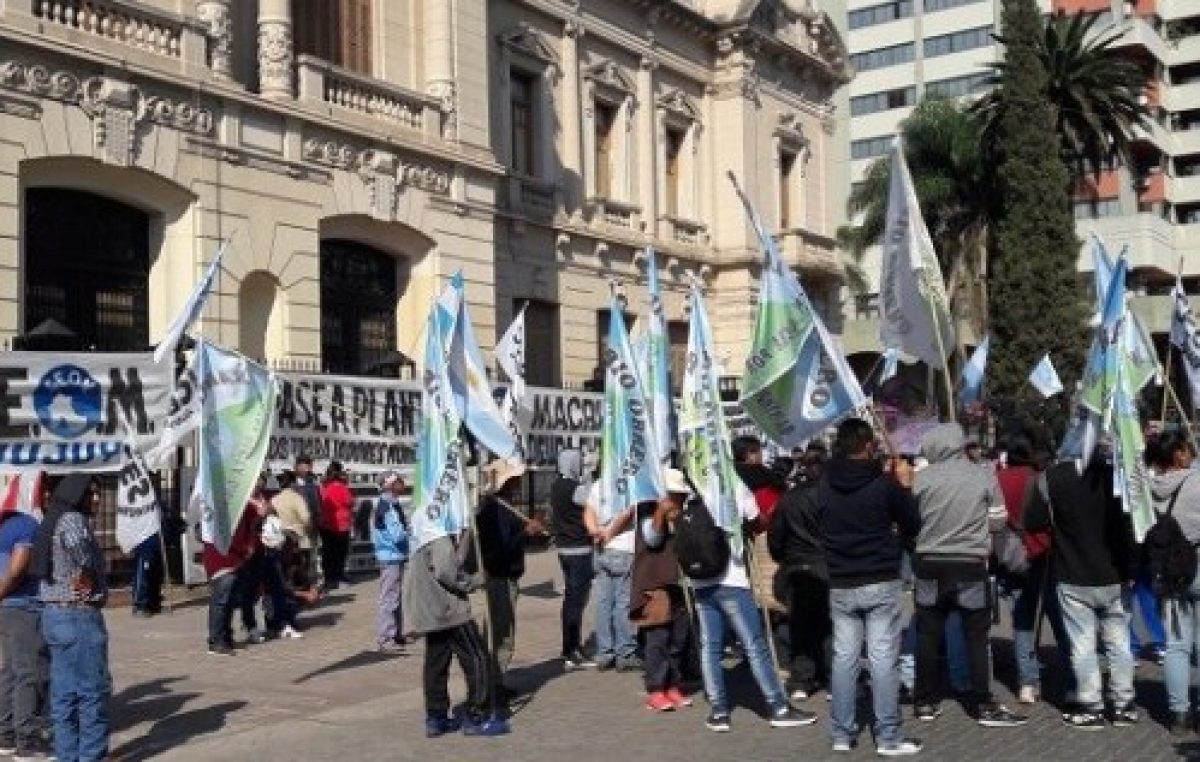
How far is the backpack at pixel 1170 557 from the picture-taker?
330 inches

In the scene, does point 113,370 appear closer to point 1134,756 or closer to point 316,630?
point 316,630

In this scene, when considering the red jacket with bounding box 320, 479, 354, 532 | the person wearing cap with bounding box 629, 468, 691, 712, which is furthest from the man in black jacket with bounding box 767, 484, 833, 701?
the red jacket with bounding box 320, 479, 354, 532

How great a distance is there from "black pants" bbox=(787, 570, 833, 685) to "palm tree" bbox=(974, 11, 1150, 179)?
28.0 m

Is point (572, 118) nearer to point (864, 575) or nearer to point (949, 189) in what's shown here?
point (949, 189)

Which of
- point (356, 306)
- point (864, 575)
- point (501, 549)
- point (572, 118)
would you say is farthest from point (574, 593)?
point (572, 118)

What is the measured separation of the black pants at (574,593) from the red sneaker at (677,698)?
209cm

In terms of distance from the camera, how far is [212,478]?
10.5m

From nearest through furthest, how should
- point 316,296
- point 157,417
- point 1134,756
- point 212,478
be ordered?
point 1134,756, point 212,478, point 157,417, point 316,296

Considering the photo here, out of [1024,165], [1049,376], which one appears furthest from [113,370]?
[1024,165]

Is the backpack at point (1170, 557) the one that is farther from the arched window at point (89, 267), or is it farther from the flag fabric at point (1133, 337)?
the arched window at point (89, 267)

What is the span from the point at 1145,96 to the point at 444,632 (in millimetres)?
55777

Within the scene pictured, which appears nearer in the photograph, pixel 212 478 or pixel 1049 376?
pixel 212 478

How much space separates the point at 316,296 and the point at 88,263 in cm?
352

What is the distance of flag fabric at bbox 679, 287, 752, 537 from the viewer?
9.23m
